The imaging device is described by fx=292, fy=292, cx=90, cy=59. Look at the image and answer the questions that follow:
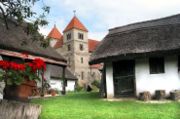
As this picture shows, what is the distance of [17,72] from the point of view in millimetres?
7074

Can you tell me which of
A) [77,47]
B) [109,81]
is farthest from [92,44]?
[109,81]

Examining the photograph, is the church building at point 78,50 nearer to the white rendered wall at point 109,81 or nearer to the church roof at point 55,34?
the church roof at point 55,34

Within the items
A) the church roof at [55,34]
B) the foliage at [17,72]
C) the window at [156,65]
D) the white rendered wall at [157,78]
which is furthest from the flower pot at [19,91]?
the church roof at [55,34]

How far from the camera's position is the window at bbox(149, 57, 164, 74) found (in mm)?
A: 16812

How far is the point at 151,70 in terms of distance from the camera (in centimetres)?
1702

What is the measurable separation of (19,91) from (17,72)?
1003 mm

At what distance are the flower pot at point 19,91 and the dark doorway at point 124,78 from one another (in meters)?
10.3

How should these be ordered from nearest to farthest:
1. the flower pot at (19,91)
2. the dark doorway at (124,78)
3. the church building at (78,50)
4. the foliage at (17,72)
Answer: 1. the foliage at (17,72)
2. the flower pot at (19,91)
3. the dark doorway at (124,78)
4. the church building at (78,50)

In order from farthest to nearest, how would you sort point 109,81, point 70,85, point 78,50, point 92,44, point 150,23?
point 92,44
point 78,50
point 70,85
point 150,23
point 109,81

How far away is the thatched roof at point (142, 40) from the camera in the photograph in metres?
16.3

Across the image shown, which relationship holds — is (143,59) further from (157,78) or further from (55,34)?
(55,34)

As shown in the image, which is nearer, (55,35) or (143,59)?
(143,59)

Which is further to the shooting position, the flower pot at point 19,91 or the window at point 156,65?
the window at point 156,65

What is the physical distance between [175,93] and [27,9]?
28.3ft
